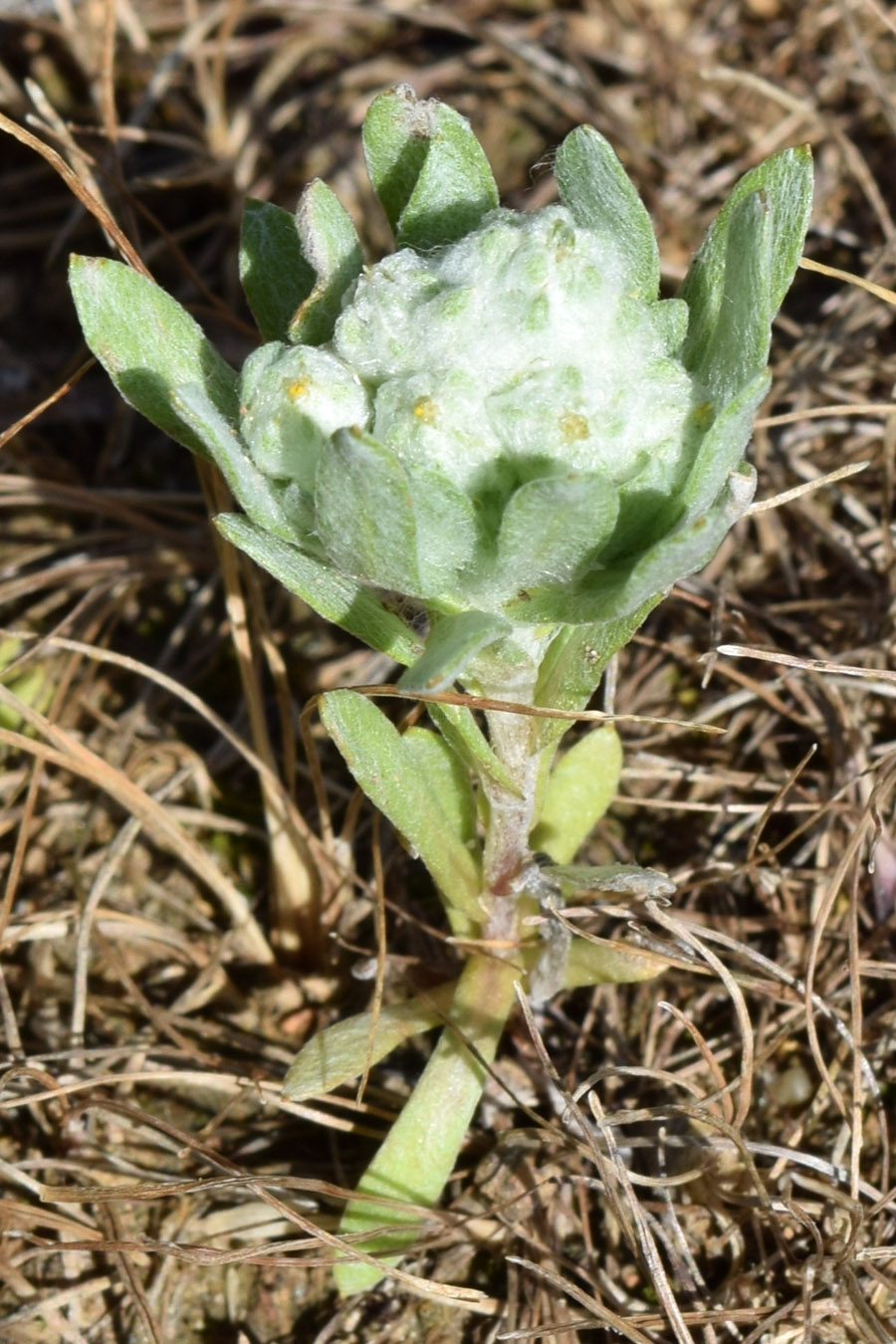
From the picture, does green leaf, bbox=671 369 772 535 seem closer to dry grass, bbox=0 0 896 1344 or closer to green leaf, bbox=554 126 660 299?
green leaf, bbox=554 126 660 299

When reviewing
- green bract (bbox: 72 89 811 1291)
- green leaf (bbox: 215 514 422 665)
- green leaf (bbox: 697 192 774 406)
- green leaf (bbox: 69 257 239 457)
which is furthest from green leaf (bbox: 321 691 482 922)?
green leaf (bbox: 697 192 774 406)

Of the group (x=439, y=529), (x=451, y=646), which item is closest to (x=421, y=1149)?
(x=451, y=646)

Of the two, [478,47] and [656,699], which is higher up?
[478,47]

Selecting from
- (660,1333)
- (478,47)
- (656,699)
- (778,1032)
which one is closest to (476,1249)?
(660,1333)

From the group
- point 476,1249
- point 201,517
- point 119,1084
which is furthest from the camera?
point 201,517

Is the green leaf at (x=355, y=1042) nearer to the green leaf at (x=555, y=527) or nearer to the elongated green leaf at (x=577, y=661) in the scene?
the elongated green leaf at (x=577, y=661)

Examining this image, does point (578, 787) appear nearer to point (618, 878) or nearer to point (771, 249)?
point (618, 878)

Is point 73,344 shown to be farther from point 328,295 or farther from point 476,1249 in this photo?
point 476,1249
